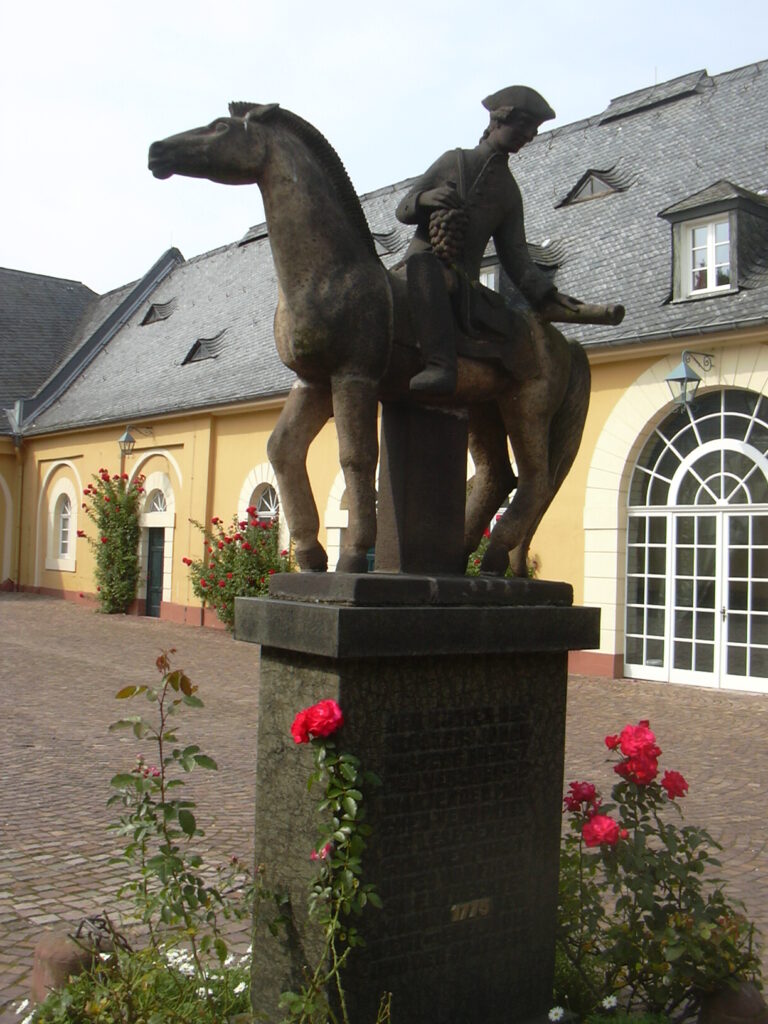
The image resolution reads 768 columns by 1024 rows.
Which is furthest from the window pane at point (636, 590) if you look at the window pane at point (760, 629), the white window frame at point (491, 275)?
the white window frame at point (491, 275)

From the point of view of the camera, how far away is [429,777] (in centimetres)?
319

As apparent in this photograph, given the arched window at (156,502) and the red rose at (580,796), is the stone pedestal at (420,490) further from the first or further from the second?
the arched window at (156,502)

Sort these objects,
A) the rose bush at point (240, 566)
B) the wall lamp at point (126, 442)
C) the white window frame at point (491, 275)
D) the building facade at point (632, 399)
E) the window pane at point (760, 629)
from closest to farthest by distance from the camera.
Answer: the window pane at point (760, 629), the building facade at point (632, 399), the white window frame at point (491, 275), the rose bush at point (240, 566), the wall lamp at point (126, 442)

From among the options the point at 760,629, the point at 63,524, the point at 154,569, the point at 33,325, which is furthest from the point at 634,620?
the point at 33,325

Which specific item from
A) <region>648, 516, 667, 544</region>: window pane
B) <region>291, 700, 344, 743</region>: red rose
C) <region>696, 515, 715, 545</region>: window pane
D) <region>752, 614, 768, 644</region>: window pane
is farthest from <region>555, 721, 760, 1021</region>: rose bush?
<region>648, 516, 667, 544</region>: window pane

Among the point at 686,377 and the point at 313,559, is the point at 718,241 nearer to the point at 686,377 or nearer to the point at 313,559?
the point at 686,377

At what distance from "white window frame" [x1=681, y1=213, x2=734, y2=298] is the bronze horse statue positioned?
10219 mm

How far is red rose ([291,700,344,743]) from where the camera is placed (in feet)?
9.38

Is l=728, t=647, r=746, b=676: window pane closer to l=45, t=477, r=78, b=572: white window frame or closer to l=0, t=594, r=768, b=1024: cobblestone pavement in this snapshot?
l=0, t=594, r=768, b=1024: cobblestone pavement

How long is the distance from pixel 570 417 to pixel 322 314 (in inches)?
43.1

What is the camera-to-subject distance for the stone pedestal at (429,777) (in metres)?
3.06

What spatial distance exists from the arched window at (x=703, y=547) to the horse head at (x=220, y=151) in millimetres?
10183

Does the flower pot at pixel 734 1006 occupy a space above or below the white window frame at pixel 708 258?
below

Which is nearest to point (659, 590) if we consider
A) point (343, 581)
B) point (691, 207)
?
point (691, 207)
